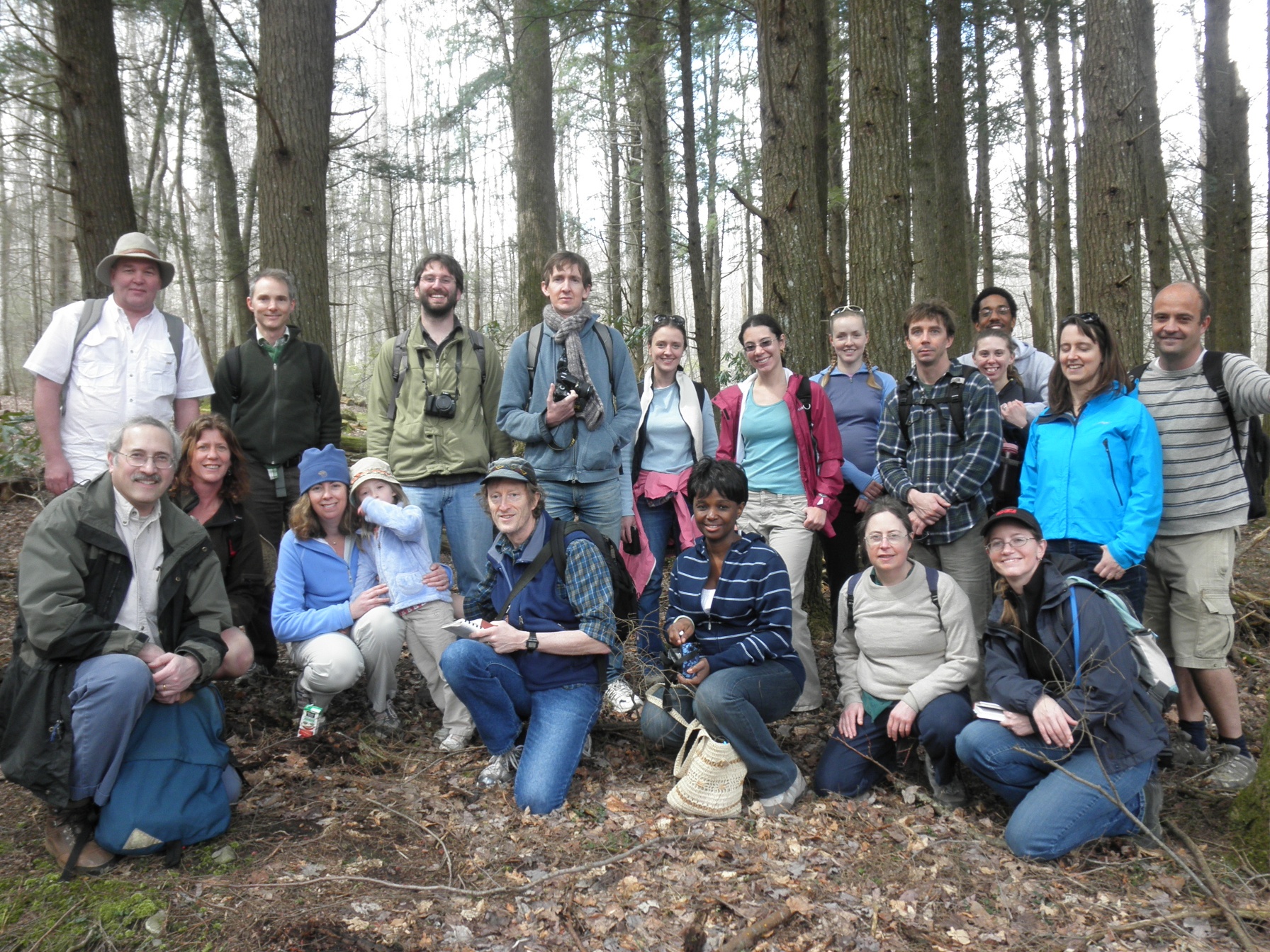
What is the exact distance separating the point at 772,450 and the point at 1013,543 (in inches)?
59.0

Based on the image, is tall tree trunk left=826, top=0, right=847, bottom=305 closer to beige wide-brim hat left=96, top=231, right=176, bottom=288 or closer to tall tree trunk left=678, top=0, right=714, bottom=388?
tall tree trunk left=678, top=0, right=714, bottom=388

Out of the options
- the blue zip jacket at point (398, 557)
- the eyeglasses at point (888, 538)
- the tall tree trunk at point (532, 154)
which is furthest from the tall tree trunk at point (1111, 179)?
the tall tree trunk at point (532, 154)

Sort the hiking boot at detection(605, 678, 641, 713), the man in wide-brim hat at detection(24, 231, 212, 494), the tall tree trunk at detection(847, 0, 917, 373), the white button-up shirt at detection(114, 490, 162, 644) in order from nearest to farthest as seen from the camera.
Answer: the white button-up shirt at detection(114, 490, 162, 644)
the man in wide-brim hat at detection(24, 231, 212, 494)
the hiking boot at detection(605, 678, 641, 713)
the tall tree trunk at detection(847, 0, 917, 373)

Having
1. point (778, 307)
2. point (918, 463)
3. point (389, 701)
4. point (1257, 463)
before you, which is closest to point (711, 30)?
point (778, 307)

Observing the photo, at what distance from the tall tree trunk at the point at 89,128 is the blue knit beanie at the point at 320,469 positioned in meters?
3.32

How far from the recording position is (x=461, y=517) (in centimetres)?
460

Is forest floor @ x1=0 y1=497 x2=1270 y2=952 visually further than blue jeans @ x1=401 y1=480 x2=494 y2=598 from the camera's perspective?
No

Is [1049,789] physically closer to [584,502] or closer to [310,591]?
[584,502]

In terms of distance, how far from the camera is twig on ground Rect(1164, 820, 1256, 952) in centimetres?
251

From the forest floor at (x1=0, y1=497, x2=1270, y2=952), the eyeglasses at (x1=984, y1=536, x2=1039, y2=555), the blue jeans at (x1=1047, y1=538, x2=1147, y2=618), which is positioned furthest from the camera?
the blue jeans at (x1=1047, y1=538, x2=1147, y2=618)

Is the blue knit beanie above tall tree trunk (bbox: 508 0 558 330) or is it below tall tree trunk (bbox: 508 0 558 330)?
below

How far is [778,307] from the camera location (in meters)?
5.89

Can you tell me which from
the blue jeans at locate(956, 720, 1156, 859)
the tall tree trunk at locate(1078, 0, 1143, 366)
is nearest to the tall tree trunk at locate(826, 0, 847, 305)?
the tall tree trunk at locate(1078, 0, 1143, 366)

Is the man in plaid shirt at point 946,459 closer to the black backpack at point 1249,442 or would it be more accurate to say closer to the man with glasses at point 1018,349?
the man with glasses at point 1018,349
